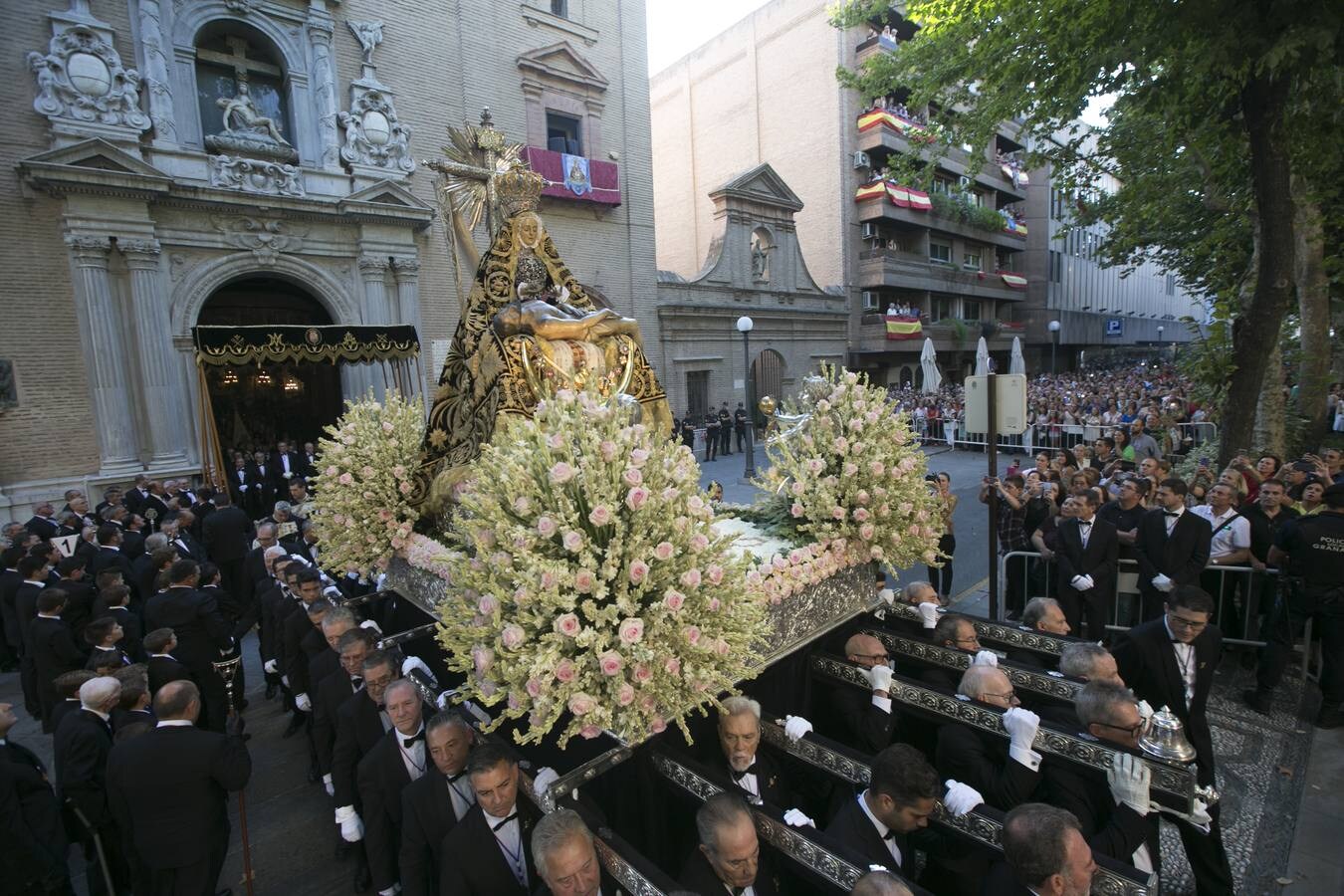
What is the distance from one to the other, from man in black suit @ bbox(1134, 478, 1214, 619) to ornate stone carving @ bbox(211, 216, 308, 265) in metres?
17.0

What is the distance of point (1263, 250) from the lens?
24.3ft

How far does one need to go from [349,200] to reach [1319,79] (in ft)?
56.6

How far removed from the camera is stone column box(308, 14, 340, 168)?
609 inches

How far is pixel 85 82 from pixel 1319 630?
20.4 m

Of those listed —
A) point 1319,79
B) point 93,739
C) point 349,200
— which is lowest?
point 93,739

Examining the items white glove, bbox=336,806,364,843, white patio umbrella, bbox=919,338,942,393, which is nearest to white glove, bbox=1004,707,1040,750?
white glove, bbox=336,806,364,843

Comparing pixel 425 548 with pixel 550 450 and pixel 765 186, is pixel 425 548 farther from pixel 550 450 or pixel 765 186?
pixel 765 186

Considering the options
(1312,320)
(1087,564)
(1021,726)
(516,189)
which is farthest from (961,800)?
(1312,320)

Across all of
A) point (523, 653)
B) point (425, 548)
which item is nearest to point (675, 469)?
point (523, 653)

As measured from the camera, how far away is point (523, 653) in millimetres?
2703

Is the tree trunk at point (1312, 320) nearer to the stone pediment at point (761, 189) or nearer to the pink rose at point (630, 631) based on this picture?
the pink rose at point (630, 631)

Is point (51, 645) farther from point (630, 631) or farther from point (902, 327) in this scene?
point (902, 327)

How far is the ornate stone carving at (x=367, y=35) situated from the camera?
15992 millimetres

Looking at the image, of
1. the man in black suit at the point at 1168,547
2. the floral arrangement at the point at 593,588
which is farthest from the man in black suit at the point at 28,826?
the man in black suit at the point at 1168,547
